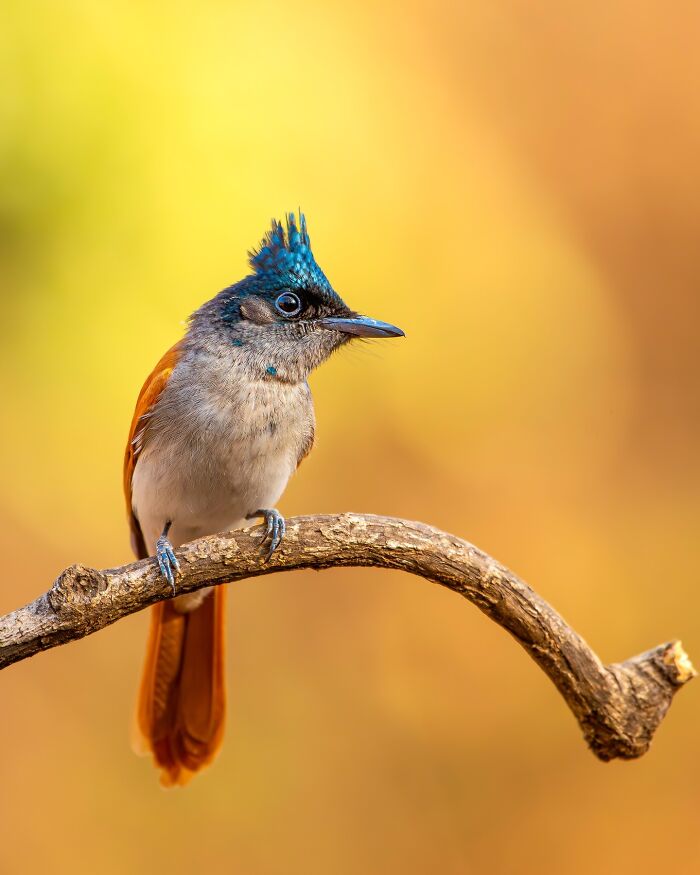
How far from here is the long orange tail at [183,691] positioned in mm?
3684

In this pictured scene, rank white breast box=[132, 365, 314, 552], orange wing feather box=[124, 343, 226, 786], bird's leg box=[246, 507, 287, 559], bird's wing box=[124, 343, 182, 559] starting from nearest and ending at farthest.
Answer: bird's leg box=[246, 507, 287, 559] → white breast box=[132, 365, 314, 552] → bird's wing box=[124, 343, 182, 559] → orange wing feather box=[124, 343, 226, 786]

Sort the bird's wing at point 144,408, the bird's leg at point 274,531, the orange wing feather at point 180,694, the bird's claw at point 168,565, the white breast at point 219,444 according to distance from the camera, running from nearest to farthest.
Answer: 1. the bird's claw at point 168,565
2. the bird's leg at point 274,531
3. the white breast at point 219,444
4. the bird's wing at point 144,408
5. the orange wing feather at point 180,694

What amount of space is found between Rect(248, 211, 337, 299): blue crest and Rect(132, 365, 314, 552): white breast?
0.36m

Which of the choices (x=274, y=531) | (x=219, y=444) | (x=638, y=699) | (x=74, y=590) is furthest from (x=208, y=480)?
(x=638, y=699)

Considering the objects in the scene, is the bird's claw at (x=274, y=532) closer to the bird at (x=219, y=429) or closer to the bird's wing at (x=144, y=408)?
the bird at (x=219, y=429)

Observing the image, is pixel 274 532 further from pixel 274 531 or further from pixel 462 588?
pixel 462 588

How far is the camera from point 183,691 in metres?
3.74

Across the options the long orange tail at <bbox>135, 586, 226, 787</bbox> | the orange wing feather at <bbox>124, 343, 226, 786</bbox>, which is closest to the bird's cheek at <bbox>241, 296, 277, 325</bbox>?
the orange wing feather at <bbox>124, 343, 226, 786</bbox>

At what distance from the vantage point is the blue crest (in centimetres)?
343

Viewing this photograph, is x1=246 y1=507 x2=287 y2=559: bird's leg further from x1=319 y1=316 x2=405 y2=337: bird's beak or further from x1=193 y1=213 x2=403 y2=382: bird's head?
x1=319 y1=316 x2=405 y2=337: bird's beak

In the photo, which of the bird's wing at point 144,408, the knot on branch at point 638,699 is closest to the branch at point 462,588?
the knot on branch at point 638,699

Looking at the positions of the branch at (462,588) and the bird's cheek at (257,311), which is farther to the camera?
the bird's cheek at (257,311)

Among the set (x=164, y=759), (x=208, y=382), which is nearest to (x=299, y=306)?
(x=208, y=382)

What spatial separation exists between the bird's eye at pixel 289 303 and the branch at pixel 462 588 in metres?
1.00
